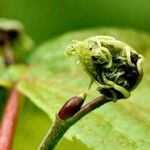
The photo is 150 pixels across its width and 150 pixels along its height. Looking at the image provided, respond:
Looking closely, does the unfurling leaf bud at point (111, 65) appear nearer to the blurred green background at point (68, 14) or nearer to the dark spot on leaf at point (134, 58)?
the dark spot on leaf at point (134, 58)

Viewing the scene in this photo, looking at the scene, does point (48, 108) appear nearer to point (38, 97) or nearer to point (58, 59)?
point (38, 97)

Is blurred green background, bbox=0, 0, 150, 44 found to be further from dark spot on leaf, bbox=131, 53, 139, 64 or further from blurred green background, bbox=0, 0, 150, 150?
dark spot on leaf, bbox=131, 53, 139, 64

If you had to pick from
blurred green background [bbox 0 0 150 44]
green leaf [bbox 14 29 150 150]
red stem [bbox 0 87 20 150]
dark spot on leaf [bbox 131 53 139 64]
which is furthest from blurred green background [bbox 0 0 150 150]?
dark spot on leaf [bbox 131 53 139 64]

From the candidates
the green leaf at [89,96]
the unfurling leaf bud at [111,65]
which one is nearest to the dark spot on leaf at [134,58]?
the unfurling leaf bud at [111,65]

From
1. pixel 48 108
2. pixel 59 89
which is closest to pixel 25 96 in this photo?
pixel 59 89

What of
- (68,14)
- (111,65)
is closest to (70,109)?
(111,65)

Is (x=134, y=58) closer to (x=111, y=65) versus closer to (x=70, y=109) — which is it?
Answer: (x=111, y=65)
